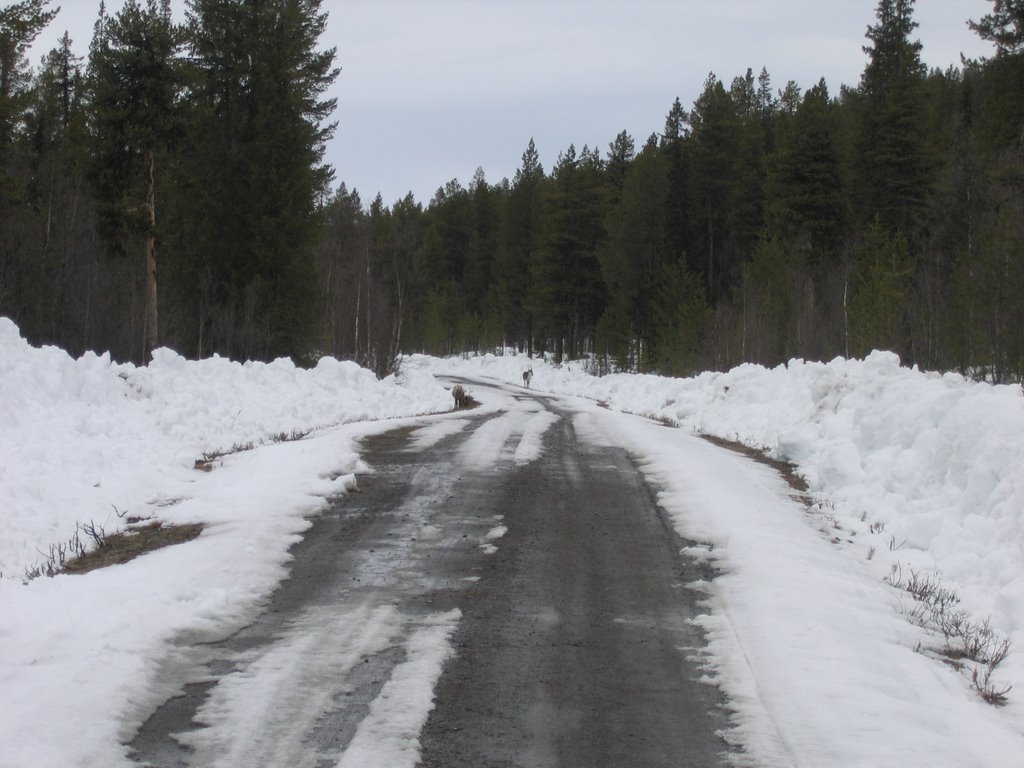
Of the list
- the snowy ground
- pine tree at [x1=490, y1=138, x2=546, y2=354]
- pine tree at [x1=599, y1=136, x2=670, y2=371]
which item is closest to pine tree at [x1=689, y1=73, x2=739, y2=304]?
pine tree at [x1=599, y1=136, x2=670, y2=371]

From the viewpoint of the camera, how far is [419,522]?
9.19 m

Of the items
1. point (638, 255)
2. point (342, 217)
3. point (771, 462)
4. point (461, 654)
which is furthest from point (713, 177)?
point (461, 654)

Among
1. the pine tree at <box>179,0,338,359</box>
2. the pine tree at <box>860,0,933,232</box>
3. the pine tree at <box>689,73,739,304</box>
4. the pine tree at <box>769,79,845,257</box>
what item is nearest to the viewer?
the pine tree at <box>179,0,338,359</box>

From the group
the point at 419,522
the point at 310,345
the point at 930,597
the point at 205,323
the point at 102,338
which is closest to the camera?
the point at 930,597

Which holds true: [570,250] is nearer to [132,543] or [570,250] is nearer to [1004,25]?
[1004,25]

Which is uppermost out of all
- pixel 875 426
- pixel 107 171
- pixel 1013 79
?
pixel 1013 79

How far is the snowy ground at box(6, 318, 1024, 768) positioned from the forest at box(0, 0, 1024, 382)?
8019 mm

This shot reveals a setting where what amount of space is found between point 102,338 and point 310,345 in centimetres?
833

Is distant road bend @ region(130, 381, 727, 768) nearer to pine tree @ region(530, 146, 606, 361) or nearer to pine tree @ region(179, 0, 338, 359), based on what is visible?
pine tree @ region(179, 0, 338, 359)

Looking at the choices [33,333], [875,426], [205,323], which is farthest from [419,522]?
[205,323]

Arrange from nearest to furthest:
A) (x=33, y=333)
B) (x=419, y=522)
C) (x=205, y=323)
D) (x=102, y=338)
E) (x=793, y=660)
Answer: (x=793, y=660), (x=419, y=522), (x=33, y=333), (x=102, y=338), (x=205, y=323)

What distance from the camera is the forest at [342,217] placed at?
2764 cm

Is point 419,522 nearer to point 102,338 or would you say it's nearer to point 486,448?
point 486,448

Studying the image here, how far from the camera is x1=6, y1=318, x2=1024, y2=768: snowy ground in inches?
184
